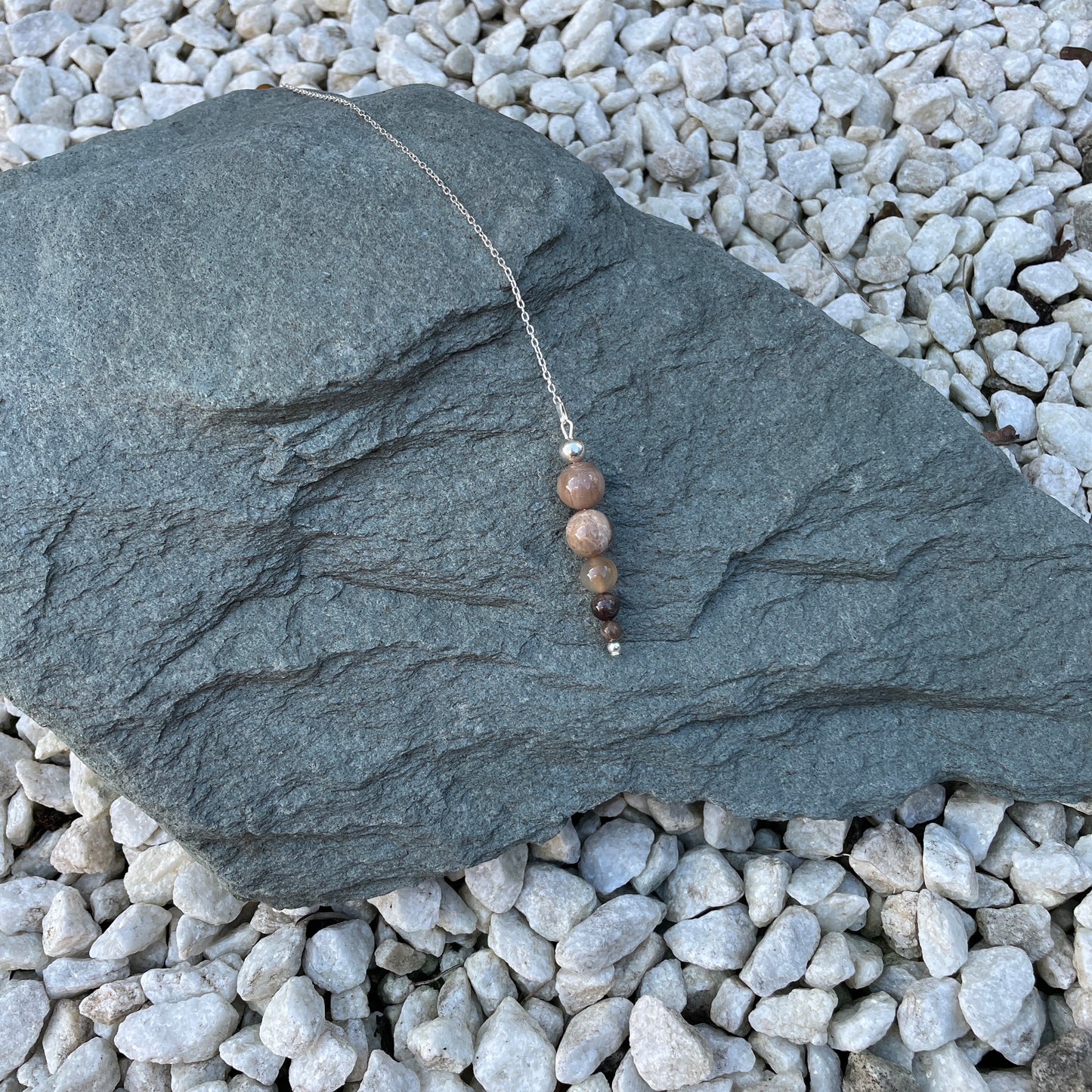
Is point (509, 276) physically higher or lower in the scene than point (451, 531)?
higher

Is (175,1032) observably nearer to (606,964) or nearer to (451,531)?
(606,964)

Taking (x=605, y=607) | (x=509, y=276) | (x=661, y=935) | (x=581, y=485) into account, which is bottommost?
(x=661, y=935)

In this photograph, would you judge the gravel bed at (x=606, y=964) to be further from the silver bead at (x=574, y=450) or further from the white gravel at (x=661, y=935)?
the silver bead at (x=574, y=450)

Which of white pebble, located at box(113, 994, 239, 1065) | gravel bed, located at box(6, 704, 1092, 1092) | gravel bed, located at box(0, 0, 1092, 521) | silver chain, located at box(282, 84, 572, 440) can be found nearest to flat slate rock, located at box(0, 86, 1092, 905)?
silver chain, located at box(282, 84, 572, 440)

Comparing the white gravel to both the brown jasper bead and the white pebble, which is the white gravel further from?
the brown jasper bead

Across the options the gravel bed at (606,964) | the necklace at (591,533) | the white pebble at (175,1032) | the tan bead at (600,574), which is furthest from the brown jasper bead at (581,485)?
the white pebble at (175,1032)

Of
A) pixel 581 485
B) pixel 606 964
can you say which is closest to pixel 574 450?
pixel 581 485

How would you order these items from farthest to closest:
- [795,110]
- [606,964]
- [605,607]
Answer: [795,110]
[606,964]
[605,607]
